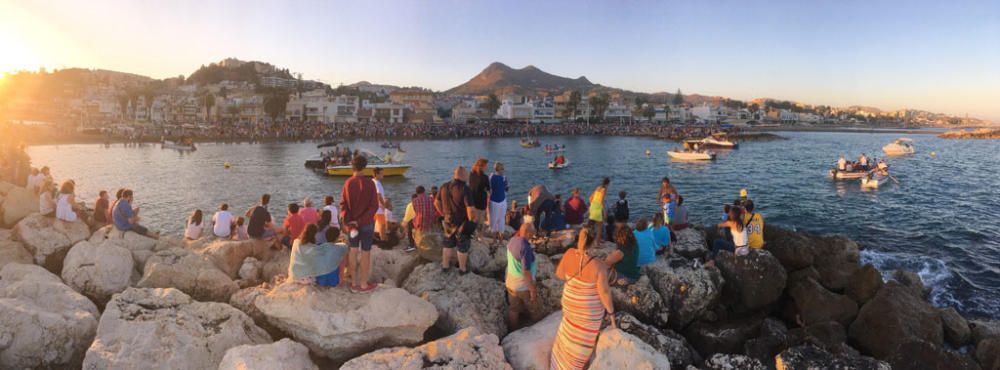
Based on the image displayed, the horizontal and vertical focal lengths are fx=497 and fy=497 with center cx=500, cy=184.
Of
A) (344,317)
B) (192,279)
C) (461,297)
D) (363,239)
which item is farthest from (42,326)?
(461,297)

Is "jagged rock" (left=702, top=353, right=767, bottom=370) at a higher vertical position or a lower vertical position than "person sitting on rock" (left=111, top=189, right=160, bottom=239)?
lower

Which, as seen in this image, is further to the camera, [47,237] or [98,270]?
[47,237]

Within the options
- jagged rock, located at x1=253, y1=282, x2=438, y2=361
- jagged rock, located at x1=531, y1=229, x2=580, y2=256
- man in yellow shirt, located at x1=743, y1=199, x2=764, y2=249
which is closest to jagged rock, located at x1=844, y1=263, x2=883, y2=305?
man in yellow shirt, located at x1=743, y1=199, x2=764, y2=249

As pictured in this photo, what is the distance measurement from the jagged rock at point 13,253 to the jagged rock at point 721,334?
11460 millimetres

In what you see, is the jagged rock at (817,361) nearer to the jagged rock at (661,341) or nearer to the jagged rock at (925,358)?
the jagged rock at (925,358)

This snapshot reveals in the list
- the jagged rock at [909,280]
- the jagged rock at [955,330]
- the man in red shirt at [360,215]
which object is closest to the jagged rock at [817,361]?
the jagged rock at [955,330]

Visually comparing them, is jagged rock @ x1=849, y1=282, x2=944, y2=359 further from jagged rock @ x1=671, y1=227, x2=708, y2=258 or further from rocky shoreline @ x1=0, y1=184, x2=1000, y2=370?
jagged rock @ x1=671, y1=227, x2=708, y2=258

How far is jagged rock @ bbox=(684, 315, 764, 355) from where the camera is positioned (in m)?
7.57

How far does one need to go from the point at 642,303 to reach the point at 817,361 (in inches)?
92.5

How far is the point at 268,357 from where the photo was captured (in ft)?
18.0

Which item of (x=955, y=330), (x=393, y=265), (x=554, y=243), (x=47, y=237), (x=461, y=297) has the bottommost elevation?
(x=955, y=330)

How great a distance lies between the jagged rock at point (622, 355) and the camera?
217 inches

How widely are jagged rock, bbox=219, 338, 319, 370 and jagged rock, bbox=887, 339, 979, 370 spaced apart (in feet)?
25.0

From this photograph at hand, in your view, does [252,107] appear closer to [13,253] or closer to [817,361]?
[13,253]
